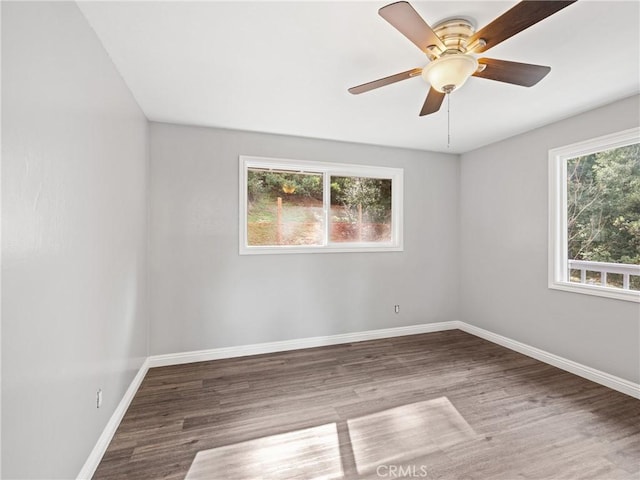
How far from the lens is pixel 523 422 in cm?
210

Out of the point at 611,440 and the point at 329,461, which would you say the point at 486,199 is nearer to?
the point at 611,440

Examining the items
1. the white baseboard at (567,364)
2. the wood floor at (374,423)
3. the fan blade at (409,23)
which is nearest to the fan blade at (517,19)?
the fan blade at (409,23)

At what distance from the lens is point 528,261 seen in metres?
3.31

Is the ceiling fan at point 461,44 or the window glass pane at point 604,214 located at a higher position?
the ceiling fan at point 461,44

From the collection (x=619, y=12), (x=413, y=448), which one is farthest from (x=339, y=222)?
(x=619, y=12)

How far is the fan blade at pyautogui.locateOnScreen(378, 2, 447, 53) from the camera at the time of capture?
121cm

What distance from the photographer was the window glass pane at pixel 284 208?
3441 millimetres

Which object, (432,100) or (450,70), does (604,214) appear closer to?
(432,100)

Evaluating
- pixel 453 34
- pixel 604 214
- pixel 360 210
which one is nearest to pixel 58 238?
pixel 453 34

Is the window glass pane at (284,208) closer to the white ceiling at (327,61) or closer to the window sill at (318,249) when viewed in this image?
the window sill at (318,249)

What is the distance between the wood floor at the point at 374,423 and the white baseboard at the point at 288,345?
11 centimetres

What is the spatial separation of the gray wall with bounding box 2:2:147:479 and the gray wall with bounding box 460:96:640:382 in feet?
12.9

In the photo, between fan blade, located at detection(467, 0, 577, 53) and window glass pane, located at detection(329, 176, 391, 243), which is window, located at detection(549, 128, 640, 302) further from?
fan blade, located at detection(467, 0, 577, 53)

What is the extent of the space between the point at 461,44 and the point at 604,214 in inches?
90.9
